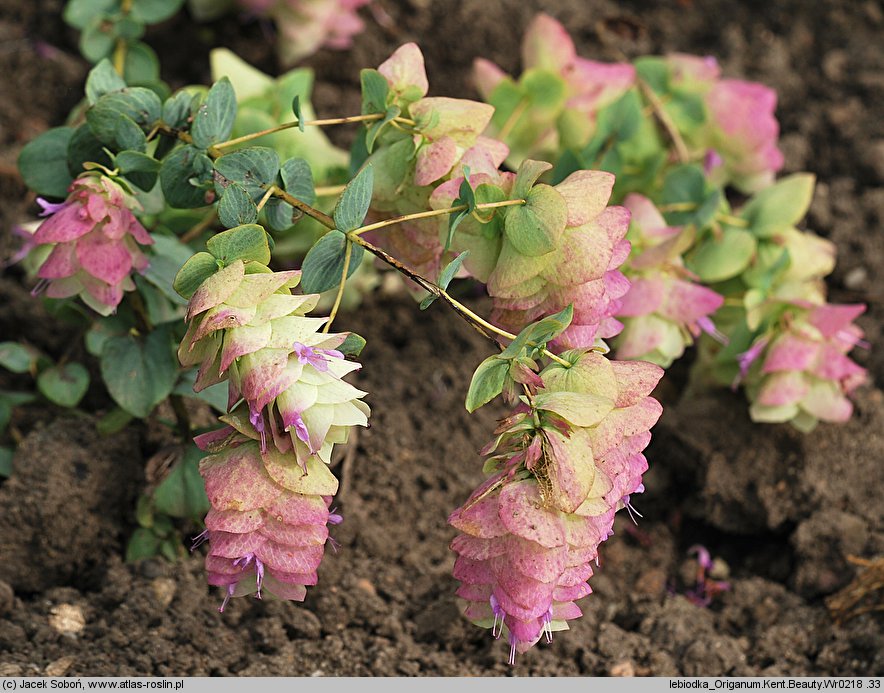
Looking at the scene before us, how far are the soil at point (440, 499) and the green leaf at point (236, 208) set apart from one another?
0.45 meters

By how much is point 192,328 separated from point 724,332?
87 centimetres

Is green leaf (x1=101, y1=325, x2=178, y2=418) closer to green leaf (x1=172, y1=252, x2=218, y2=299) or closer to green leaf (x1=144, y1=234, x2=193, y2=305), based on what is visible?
green leaf (x1=144, y1=234, x2=193, y2=305)

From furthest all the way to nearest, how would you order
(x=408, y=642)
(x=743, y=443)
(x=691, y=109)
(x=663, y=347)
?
(x=691, y=109)
(x=743, y=443)
(x=663, y=347)
(x=408, y=642)

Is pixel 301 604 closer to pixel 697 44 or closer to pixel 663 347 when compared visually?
pixel 663 347

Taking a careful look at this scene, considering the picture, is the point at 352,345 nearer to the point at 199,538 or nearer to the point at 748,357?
the point at 199,538

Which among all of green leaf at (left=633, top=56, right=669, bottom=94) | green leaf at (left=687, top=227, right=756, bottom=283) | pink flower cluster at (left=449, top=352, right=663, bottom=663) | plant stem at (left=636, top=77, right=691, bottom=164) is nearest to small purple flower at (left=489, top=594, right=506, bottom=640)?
pink flower cluster at (left=449, top=352, right=663, bottom=663)

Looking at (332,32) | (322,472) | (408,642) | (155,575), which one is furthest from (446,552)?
(332,32)

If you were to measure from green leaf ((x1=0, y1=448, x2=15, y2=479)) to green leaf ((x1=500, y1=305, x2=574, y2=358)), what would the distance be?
67cm

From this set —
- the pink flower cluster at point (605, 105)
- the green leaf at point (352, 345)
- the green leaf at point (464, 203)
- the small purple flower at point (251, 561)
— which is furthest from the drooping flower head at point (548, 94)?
the small purple flower at point (251, 561)

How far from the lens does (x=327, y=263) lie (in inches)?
39.8

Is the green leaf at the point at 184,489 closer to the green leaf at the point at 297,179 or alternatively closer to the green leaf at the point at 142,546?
the green leaf at the point at 142,546

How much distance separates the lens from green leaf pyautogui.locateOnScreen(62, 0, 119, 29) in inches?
62.9

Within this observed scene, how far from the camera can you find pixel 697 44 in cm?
211

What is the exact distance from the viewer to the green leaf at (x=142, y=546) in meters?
1.27
